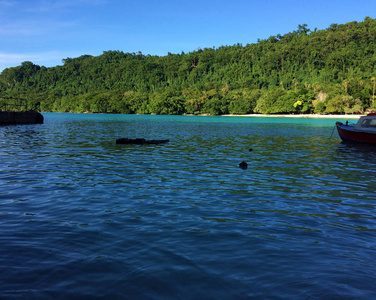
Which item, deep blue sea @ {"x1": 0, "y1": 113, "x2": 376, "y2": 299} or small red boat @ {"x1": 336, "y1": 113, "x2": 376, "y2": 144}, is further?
small red boat @ {"x1": 336, "y1": 113, "x2": 376, "y2": 144}

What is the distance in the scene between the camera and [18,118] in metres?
83.9

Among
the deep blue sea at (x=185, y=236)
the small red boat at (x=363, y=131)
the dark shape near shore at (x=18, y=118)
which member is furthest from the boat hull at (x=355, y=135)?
the dark shape near shore at (x=18, y=118)

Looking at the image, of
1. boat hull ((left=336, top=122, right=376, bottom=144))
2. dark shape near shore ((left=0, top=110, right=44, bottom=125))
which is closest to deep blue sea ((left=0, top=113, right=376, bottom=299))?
boat hull ((left=336, top=122, right=376, bottom=144))

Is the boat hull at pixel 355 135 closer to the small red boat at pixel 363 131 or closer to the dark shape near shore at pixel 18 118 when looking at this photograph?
the small red boat at pixel 363 131

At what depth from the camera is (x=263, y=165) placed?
23.4 metres

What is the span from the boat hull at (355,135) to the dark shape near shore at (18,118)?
7228cm

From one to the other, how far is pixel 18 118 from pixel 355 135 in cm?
7734

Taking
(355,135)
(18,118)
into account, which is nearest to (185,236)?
(355,135)

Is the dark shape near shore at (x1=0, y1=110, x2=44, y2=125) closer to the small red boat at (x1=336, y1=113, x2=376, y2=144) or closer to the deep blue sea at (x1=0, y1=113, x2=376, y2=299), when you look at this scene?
the deep blue sea at (x1=0, y1=113, x2=376, y2=299)

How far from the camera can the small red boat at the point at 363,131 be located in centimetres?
3831

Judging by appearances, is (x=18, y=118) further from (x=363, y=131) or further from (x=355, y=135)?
(x=363, y=131)

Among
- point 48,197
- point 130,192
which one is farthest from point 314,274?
point 48,197

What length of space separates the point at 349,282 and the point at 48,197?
36.8 feet

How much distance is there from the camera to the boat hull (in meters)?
38.3
